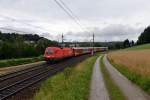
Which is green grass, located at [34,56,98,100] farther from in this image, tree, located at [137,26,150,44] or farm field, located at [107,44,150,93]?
tree, located at [137,26,150,44]

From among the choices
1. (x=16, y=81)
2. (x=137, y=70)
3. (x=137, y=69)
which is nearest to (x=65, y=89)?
(x=16, y=81)

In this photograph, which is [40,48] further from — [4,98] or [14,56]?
[4,98]

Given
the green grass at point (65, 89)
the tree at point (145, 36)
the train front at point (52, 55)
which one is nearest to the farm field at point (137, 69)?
the green grass at point (65, 89)

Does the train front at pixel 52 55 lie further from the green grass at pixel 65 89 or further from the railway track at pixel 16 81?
the green grass at pixel 65 89

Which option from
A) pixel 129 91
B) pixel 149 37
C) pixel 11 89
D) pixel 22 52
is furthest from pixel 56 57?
pixel 149 37

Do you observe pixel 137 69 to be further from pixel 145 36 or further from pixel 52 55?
pixel 145 36

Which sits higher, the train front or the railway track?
the train front

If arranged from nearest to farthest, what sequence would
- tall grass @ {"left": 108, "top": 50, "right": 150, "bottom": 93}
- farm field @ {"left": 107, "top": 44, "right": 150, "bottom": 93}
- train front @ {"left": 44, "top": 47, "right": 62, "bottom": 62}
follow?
tall grass @ {"left": 108, "top": 50, "right": 150, "bottom": 93} → farm field @ {"left": 107, "top": 44, "right": 150, "bottom": 93} → train front @ {"left": 44, "top": 47, "right": 62, "bottom": 62}

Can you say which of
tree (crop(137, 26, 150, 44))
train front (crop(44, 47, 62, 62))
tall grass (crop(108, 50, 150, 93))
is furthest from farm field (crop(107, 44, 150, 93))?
tree (crop(137, 26, 150, 44))

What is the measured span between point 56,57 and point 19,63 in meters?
7.59

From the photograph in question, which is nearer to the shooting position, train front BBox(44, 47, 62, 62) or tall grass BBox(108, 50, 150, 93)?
tall grass BBox(108, 50, 150, 93)

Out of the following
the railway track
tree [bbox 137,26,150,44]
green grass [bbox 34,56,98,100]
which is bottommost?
the railway track

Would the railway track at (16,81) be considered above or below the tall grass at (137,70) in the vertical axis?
below

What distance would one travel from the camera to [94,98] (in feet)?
47.2
